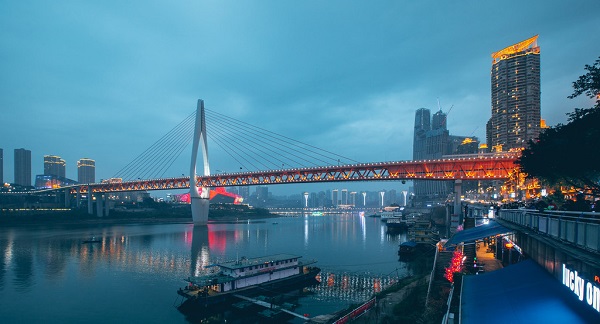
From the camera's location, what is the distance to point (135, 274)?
32906 millimetres

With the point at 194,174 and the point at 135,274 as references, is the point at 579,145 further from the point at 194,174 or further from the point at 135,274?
the point at 194,174

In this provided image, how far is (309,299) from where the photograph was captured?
2570 cm

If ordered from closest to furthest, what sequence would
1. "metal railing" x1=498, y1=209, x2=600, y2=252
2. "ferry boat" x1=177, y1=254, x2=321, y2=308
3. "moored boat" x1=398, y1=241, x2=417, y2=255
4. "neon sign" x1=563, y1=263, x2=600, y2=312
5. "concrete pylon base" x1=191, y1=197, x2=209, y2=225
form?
"neon sign" x1=563, y1=263, x2=600, y2=312, "metal railing" x1=498, y1=209, x2=600, y2=252, "ferry boat" x1=177, y1=254, x2=321, y2=308, "moored boat" x1=398, y1=241, x2=417, y2=255, "concrete pylon base" x1=191, y1=197, x2=209, y2=225

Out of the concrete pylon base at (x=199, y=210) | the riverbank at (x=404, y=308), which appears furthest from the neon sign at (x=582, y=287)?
the concrete pylon base at (x=199, y=210)

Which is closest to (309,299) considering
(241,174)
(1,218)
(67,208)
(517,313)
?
(517,313)

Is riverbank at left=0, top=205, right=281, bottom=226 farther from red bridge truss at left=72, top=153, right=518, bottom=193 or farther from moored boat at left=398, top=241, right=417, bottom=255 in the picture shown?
moored boat at left=398, top=241, right=417, bottom=255

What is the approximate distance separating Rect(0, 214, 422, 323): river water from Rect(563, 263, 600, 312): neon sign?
1683 centimetres

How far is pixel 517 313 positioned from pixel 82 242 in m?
58.1

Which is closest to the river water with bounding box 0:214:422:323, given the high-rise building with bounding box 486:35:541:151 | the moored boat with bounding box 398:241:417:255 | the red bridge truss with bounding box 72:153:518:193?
the moored boat with bounding box 398:241:417:255

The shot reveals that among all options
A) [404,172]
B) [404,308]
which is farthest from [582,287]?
[404,172]

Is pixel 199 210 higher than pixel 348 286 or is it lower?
higher

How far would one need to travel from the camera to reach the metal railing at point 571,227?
269 inches

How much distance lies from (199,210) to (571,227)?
252 feet

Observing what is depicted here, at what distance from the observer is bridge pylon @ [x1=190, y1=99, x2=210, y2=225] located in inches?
2918
